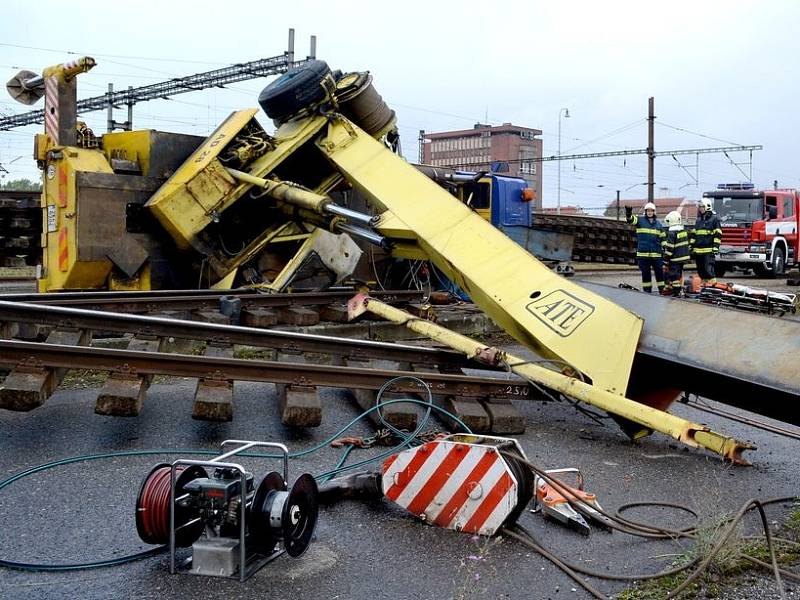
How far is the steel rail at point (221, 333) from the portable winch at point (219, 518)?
2.85m

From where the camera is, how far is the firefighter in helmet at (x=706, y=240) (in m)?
14.5

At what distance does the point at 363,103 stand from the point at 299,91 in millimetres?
907

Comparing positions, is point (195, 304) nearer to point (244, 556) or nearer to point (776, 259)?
point (244, 556)

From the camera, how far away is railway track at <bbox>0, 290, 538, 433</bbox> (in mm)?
4883

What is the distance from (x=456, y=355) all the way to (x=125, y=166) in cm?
495

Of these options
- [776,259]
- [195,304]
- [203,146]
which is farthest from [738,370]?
[776,259]

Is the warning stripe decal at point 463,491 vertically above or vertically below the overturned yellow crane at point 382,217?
below

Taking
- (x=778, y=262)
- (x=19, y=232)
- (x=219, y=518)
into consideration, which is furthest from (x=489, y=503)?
(x=778, y=262)

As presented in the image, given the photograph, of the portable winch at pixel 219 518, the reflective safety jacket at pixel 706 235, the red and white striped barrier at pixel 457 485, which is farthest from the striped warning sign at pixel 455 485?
the reflective safety jacket at pixel 706 235

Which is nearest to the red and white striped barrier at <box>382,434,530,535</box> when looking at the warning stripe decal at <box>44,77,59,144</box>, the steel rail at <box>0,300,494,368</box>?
the steel rail at <box>0,300,494,368</box>

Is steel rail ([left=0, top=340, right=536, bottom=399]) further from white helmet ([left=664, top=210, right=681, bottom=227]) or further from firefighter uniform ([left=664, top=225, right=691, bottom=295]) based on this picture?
white helmet ([left=664, top=210, right=681, bottom=227])

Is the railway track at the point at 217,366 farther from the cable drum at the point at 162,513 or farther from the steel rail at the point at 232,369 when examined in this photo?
the cable drum at the point at 162,513

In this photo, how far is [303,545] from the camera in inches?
135

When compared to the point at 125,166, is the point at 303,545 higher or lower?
lower
